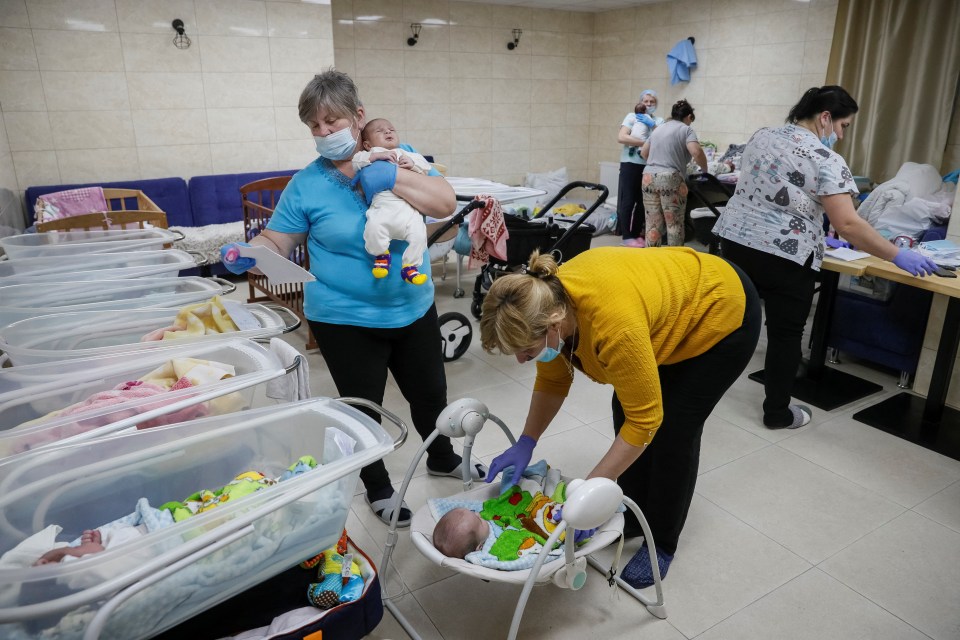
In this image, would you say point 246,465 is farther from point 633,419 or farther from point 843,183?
point 843,183

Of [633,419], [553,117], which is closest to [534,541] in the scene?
[633,419]

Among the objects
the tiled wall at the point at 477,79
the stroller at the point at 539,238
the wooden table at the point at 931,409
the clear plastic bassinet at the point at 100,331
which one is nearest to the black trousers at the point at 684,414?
the clear plastic bassinet at the point at 100,331

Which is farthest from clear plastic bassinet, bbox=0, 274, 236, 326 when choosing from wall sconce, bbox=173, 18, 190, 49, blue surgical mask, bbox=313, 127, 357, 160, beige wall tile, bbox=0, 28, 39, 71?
wall sconce, bbox=173, 18, 190, 49

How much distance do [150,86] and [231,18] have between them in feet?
2.70

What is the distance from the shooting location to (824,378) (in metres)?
3.38

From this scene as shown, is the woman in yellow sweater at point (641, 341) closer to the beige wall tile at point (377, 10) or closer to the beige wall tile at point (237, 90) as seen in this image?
the beige wall tile at point (237, 90)

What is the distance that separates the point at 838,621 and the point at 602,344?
3.79ft

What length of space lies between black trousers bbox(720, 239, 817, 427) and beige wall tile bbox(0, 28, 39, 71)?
482 centimetres

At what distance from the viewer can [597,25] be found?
7.69 m

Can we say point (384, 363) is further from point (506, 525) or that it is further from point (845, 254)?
point (845, 254)

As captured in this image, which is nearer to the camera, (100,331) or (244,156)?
(100,331)

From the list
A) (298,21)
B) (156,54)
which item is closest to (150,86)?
(156,54)

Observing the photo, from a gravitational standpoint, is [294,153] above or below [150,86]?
below

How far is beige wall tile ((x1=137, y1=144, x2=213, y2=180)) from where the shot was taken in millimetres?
5055
